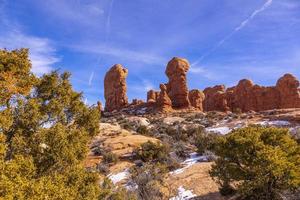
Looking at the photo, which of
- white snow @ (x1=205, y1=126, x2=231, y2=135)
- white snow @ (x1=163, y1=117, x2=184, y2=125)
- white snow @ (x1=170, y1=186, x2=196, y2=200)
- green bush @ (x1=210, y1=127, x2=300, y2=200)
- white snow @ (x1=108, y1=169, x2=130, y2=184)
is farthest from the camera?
white snow @ (x1=163, y1=117, x2=184, y2=125)

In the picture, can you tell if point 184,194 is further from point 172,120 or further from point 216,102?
point 216,102

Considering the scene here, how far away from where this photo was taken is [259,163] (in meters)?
21.2

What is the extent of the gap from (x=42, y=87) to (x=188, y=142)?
31.9 m

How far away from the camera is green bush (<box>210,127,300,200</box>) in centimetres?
2048

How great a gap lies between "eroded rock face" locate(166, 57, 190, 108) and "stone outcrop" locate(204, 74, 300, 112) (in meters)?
13.3

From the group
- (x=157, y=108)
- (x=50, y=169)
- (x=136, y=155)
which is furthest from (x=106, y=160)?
(x=157, y=108)

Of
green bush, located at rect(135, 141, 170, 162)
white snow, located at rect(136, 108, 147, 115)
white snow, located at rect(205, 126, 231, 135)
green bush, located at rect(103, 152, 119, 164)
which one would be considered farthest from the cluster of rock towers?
green bush, located at rect(103, 152, 119, 164)

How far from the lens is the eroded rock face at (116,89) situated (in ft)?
328

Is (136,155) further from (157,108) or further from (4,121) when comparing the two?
(157,108)

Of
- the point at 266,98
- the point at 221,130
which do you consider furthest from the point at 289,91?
the point at 221,130

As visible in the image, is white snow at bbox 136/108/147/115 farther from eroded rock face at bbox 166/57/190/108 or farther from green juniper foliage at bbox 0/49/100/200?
green juniper foliage at bbox 0/49/100/200

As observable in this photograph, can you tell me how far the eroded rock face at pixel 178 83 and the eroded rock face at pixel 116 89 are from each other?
13.9 m

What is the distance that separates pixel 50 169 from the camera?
13.8 m

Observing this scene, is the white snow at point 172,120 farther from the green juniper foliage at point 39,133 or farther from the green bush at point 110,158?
the green juniper foliage at point 39,133
